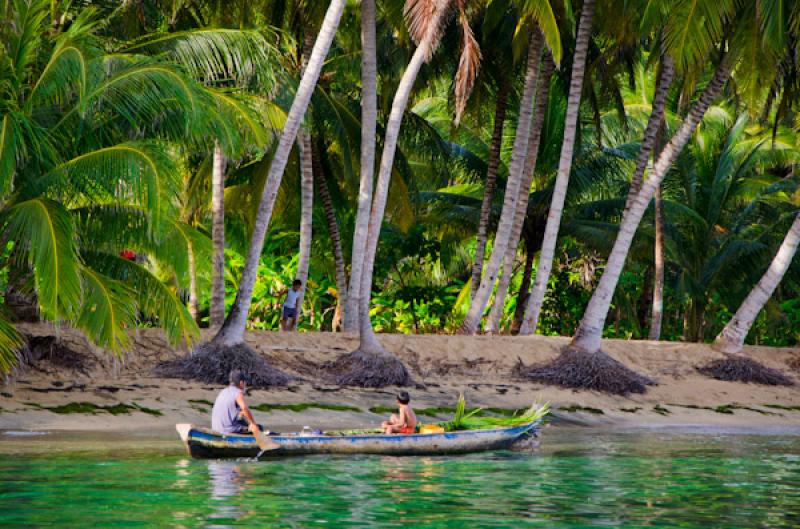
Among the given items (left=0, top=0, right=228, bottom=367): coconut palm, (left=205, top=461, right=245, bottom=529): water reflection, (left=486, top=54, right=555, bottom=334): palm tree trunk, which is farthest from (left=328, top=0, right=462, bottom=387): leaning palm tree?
(left=205, top=461, right=245, bottom=529): water reflection

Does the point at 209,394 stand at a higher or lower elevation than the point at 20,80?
lower

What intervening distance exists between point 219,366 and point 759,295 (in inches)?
443

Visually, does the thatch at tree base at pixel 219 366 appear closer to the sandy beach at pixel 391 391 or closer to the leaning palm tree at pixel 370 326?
Result: the sandy beach at pixel 391 391

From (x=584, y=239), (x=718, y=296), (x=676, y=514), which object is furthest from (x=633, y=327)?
(x=676, y=514)

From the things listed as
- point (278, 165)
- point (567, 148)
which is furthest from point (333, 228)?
point (278, 165)

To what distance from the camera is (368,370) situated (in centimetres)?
2127

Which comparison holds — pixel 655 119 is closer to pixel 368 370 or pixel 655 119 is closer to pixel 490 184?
pixel 490 184

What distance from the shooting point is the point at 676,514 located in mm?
11562

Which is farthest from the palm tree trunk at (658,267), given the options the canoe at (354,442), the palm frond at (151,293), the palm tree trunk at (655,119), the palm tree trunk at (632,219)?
the palm frond at (151,293)

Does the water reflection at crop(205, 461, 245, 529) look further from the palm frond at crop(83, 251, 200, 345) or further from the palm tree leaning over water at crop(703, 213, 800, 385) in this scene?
the palm tree leaning over water at crop(703, 213, 800, 385)

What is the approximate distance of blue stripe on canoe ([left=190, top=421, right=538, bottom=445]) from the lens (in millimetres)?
14883

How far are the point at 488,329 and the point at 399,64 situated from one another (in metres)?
6.87

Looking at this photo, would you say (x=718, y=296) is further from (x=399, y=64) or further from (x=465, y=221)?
(x=399, y=64)

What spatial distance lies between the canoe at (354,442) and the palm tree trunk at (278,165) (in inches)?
203
